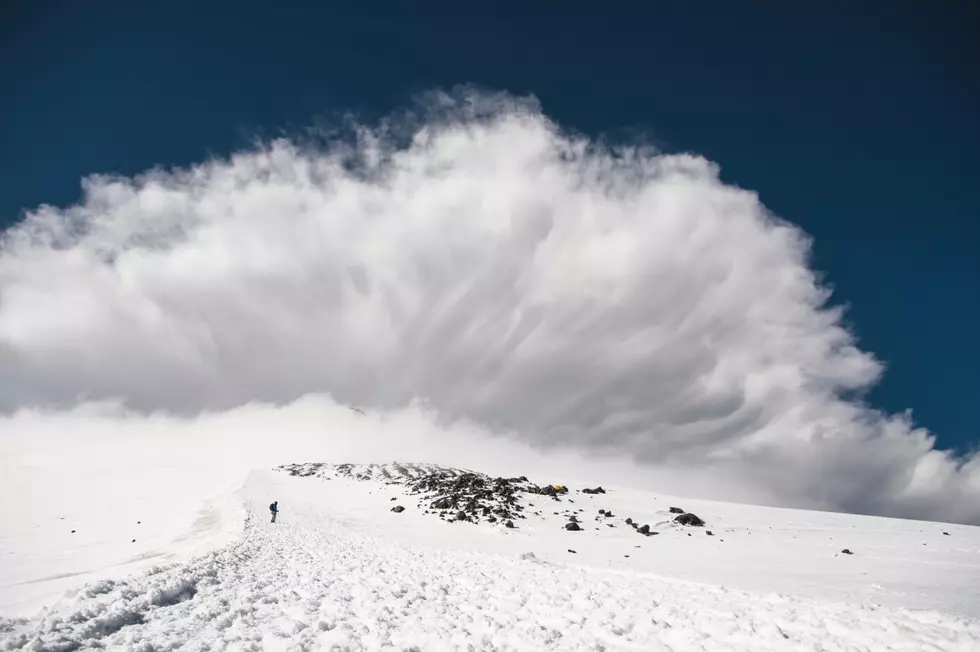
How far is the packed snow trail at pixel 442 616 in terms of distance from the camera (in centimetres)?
952

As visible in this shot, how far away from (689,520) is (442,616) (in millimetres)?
24846

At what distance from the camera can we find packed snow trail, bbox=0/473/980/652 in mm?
9516

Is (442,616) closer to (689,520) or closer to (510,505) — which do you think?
(689,520)

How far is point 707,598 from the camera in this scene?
45.5 feet

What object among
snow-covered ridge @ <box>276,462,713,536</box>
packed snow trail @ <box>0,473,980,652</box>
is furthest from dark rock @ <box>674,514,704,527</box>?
packed snow trail @ <box>0,473,980,652</box>

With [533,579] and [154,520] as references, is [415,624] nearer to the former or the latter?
[533,579]

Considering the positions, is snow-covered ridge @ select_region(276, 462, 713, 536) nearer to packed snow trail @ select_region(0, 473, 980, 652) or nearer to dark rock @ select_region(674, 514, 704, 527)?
dark rock @ select_region(674, 514, 704, 527)

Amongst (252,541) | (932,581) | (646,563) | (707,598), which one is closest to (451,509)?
(252,541)

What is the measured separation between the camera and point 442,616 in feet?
39.8

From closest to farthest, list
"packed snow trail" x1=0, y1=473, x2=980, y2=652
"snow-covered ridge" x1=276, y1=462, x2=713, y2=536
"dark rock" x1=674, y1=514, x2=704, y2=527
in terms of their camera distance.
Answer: "packed snow trail" x1=0, y1=473, x2=980, y2=652
"dark rock" x1=674, y1=514, x2=704, y2=527
"snow-covered ridge" x1=276, y1=462, x2=713, y2=536

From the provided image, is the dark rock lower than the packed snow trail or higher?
higher

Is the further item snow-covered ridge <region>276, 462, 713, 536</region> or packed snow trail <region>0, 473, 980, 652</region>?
snow-covered ridge <region>276, 462, 713, 536</region>

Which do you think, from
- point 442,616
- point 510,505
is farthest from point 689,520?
point 442,616

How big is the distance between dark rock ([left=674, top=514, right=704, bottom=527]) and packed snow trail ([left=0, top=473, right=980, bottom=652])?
15.6 metres
